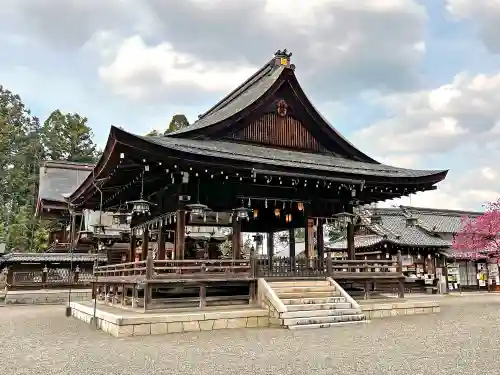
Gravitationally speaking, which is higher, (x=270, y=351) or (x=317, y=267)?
(x=317, y=267)

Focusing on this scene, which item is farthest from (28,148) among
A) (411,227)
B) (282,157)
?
(282,157)

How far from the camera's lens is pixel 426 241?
3148 centimetres

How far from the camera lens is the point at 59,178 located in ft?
124

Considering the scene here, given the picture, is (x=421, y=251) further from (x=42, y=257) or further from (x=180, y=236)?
(x=42, y=257)

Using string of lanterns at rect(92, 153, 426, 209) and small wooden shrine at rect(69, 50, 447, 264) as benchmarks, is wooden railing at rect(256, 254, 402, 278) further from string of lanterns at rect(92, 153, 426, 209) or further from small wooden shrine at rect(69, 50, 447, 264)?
string of lanterns at rect(92, 153, 426, 209)

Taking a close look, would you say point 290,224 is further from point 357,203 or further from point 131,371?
point 131,371

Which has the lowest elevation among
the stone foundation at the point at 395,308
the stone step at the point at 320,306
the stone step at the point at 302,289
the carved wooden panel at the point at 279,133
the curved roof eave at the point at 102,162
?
the stone foundation at the point at 395,308

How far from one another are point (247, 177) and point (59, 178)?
2882cm

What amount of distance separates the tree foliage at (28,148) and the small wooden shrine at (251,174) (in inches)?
1211

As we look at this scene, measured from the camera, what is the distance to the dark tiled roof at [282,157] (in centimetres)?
1346

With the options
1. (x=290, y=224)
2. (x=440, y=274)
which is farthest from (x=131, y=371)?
(x=440, y=274)

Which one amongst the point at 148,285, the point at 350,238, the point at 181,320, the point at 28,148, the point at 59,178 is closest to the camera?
the point at 181,320

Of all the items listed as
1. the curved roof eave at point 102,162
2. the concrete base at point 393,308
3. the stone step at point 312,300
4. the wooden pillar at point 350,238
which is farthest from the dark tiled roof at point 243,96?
the concrete base at point 393,308

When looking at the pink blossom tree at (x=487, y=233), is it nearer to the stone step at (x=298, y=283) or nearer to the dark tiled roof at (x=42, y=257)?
the stone step at (x=298, y=283)
